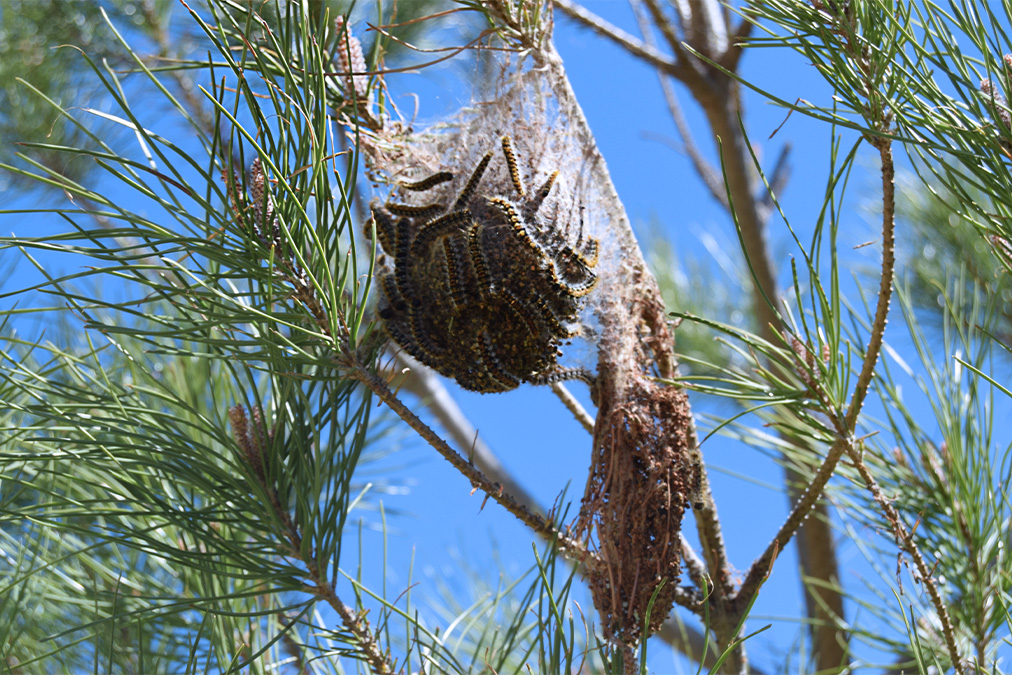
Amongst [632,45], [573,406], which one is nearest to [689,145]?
[632,45]

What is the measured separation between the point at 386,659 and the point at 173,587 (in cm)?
74

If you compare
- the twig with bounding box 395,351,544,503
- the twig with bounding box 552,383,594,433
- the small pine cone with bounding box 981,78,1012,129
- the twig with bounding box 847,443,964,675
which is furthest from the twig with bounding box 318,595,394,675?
the twig with bounding box 395,351,544,503

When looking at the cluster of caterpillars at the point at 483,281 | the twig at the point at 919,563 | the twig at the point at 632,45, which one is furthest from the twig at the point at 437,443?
the twig at the point at 632,45

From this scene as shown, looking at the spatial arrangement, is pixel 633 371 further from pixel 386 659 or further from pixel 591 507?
pixel 386 659

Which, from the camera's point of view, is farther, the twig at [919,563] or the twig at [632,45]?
the twig at [632,45]

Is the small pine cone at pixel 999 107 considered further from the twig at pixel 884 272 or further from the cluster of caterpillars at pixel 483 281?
the cluster of caterpillars at pixel 483 281

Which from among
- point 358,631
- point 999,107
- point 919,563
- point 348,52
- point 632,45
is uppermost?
point 632,45

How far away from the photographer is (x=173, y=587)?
1787mm

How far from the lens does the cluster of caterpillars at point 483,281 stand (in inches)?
43.6

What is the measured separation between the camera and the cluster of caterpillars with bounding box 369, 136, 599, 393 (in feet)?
3.63

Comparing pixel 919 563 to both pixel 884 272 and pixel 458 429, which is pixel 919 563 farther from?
pixel 458 429

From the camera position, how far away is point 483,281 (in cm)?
109

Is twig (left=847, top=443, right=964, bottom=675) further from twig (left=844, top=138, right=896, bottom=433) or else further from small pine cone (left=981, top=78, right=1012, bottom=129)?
small pine cone (left=981, top=78, right=1012, bottom=129)

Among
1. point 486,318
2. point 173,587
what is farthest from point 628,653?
point 173,587
